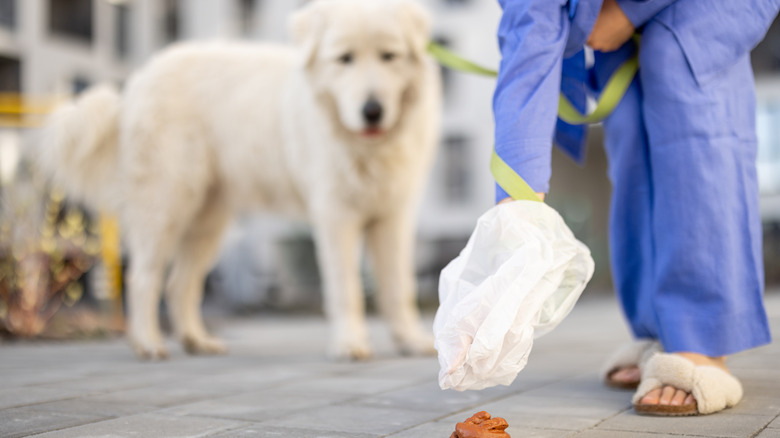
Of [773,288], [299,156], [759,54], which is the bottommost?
[773,288]

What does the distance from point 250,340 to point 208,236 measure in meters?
1.22

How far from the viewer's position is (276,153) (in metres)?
4.10

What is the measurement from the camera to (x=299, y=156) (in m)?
3.93

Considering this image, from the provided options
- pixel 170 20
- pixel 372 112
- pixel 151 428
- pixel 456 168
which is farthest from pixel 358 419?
pixel 170 20

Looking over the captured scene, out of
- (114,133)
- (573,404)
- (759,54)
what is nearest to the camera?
(573,404)

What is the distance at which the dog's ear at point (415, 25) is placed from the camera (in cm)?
364

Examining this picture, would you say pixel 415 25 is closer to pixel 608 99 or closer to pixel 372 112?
pixel 372 112

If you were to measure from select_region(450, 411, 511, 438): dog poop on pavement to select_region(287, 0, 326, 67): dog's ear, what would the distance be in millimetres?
2438

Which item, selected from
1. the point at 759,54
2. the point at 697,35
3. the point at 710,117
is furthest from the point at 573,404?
the point at 759,54

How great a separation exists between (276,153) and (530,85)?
2.31 meters

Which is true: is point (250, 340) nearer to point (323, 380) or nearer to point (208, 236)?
point (208, 236)

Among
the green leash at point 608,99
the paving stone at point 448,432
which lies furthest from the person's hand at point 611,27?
the paving stone at point 448,432

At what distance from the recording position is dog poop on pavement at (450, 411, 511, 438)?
5.19 ft

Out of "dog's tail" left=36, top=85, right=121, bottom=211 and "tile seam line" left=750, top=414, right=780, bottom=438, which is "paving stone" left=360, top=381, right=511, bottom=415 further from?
"dog's tail" left=36, top=85, right=121, bottom=211
